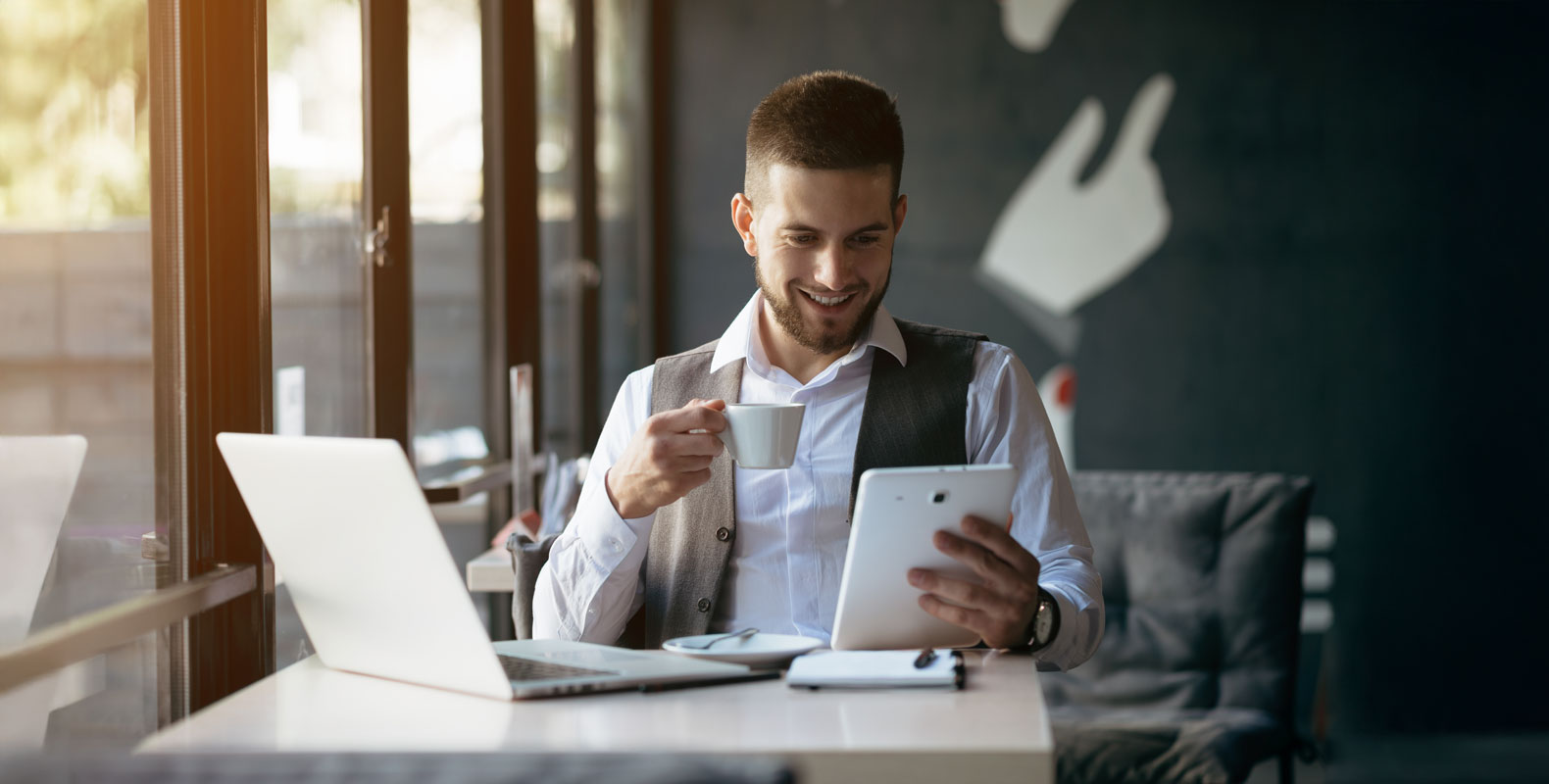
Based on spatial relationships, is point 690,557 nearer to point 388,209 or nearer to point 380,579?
point 380,579

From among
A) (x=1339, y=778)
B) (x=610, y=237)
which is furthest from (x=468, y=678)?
(x=1339, y=778)

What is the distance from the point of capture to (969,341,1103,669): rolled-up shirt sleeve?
150cm

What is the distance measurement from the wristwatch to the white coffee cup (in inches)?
11.9

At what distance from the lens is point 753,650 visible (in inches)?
52.7

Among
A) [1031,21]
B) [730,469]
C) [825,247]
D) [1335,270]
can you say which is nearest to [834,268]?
[825,247]

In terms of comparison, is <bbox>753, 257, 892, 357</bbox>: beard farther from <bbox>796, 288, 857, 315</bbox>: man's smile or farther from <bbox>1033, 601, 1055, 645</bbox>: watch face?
<bbox>1033, 601, 1055, 645</bbox>: watch face

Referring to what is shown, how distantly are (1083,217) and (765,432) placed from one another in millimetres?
3021

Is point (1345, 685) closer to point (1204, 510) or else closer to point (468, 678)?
point (1204, 510)

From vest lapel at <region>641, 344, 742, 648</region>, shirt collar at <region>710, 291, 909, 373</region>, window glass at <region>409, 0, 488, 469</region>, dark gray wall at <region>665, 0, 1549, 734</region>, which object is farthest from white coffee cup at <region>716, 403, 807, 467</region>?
dark gray wall at <region>665, 0, 1549, 734</region>

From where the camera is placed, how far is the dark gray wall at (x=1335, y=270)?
4.02 meters

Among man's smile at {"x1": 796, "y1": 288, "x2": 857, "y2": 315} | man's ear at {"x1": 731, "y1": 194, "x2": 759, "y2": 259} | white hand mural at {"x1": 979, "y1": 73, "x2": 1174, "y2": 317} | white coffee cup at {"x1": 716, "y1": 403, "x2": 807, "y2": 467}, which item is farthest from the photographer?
white hand mural at {"x1": 979, "y1": 73, "x2": 1174, "y2": 317}

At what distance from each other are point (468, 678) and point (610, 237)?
2919 millimetres

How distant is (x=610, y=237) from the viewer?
159 inches

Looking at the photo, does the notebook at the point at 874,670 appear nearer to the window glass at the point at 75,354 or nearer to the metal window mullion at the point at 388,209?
the window glass at the point at 75,354
